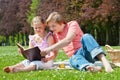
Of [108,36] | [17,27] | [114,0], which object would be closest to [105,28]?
[108,36]

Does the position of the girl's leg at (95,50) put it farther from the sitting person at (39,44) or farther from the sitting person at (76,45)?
the sitting person at (39,44)

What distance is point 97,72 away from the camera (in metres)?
7.39

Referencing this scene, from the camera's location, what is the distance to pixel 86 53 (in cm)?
806

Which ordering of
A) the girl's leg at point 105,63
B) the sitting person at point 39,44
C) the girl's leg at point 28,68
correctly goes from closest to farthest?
1. the girl's leg at point 105,63
2. the girl's leg at point 28,68
3. the sitting person at point 39,44

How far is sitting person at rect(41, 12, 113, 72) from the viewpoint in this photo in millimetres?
7520

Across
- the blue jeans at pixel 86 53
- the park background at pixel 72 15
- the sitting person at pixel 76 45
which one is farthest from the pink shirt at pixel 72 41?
the park background at pixel 72 15

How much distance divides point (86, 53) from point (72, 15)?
41747 millimetres

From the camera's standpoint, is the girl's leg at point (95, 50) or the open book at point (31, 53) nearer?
the girl's leg at point (95, 50)

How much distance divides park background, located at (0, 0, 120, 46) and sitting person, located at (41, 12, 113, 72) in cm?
3620

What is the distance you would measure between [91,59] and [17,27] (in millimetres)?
60794

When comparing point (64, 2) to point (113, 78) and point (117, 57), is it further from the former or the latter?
point (113, 78)

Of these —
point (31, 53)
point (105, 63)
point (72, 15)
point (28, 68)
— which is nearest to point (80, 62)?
point (105, 63)

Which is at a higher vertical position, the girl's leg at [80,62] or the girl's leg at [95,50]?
the girl's leg at [95,50]

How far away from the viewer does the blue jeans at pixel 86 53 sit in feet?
24.6
